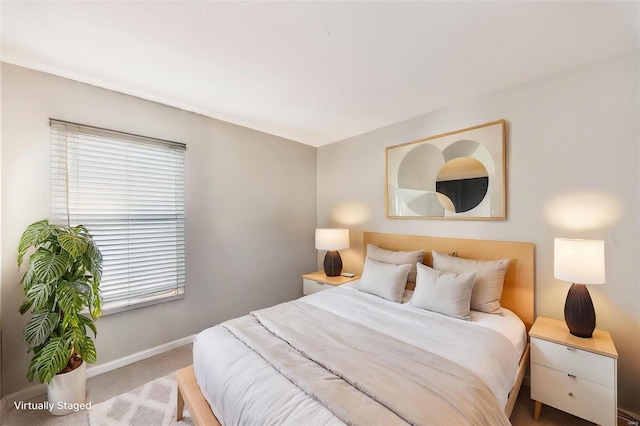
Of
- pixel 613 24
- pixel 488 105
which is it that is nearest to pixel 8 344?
pixel 488 105

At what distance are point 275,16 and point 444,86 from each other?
1.54 m

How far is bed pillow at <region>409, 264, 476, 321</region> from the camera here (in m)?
1.96

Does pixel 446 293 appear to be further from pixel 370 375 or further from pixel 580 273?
pixel 370 375

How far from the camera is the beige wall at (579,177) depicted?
5.77 ft

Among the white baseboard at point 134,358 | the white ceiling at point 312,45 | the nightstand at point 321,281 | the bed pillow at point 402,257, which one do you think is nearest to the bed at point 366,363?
the bed pillow at point 402,257

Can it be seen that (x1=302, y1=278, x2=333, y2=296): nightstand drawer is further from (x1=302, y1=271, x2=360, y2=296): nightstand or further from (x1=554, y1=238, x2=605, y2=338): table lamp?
(x1=554, y1=238, x2=605, y2=338): table lamp

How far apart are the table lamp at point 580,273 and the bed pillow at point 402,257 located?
3.56ft

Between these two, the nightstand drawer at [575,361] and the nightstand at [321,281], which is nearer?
the nightstand drawer at [575,361]

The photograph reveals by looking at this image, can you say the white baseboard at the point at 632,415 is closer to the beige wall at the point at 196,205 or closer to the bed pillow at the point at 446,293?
the bed pillow at the point at 446,293

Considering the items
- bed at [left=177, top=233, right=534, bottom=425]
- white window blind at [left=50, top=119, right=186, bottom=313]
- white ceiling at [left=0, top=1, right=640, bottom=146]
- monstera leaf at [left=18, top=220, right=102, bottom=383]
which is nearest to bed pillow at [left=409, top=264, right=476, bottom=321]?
bed at [left=177, top=233, right=534, bottom=425]

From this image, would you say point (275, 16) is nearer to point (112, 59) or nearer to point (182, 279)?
point (112, 59)

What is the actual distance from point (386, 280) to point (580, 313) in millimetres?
1318

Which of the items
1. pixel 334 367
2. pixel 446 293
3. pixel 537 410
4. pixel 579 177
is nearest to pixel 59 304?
pixel 334 367

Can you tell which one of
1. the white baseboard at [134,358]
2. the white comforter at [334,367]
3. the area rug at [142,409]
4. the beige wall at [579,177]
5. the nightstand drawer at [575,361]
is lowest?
the area rug at [142,409]
